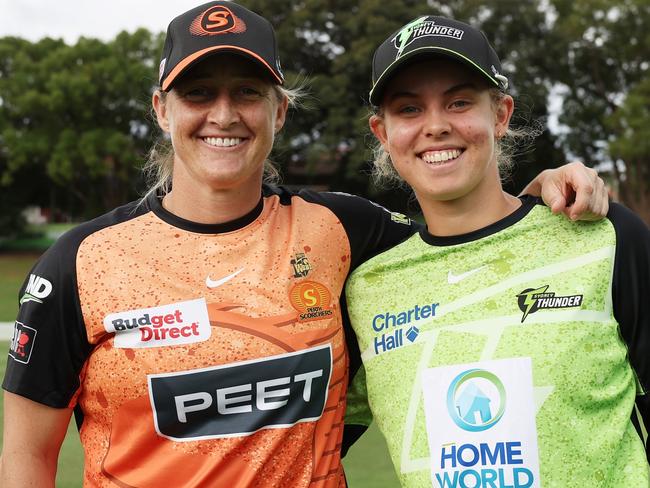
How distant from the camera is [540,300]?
2295 millimetres

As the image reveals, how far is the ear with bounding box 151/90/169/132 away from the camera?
2691mm

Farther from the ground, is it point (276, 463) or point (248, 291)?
point (248, 291)

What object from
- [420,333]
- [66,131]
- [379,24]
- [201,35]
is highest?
[379,24]

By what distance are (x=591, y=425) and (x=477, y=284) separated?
541mm

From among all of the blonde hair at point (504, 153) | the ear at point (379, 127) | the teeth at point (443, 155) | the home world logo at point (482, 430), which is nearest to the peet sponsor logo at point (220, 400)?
the home world logo at point (482, 430)

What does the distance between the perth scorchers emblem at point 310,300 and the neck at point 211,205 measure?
34 centimetres

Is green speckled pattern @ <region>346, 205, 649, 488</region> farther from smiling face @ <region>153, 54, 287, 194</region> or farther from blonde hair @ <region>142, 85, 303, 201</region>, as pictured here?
blonde hair @ <region>142, 85, 303, 201</region>

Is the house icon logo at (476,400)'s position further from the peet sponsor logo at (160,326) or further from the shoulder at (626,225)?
the peet sponsor logo at (160,326)

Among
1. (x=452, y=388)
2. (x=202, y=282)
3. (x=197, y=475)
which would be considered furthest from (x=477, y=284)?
(x=197, y=475)

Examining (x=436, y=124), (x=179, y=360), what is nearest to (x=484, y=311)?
(x=436, y=124)

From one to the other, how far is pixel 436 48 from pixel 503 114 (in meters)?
0.42

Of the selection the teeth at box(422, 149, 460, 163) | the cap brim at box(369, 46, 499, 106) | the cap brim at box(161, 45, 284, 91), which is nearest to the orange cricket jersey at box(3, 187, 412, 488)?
the cap brim at box(161, 45, 284, 91)

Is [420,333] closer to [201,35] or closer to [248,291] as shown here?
[248,291]

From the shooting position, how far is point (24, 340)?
237 centimetres
